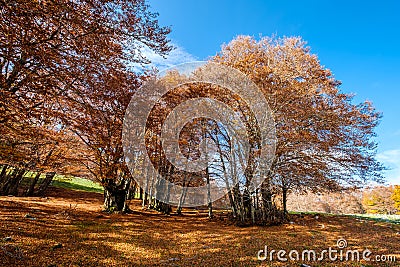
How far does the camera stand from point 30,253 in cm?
490

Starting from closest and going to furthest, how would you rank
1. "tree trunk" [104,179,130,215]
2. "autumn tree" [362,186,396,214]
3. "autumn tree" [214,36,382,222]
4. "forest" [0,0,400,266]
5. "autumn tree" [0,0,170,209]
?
"autumn tree" [0,0,170,209], "forest" [0,0,400,266], "autumn tree" [214,36,382,222], "tree trunk" [104,179,130,215], "autumn tree" [362,186,396,214]

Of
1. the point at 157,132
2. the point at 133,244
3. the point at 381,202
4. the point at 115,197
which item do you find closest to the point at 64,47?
the point at 133,244

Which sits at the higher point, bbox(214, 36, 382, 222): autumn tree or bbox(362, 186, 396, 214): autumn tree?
bbox(214, 36, 382, 222): autumn tree

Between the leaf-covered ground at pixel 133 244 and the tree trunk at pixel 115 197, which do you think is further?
the tree trunk at pixel 115 197

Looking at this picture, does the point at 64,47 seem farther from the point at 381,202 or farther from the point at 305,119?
the point at 381,202

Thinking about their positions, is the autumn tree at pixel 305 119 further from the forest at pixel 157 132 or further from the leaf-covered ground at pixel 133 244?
the leaf-covered ground at pixel 133 244

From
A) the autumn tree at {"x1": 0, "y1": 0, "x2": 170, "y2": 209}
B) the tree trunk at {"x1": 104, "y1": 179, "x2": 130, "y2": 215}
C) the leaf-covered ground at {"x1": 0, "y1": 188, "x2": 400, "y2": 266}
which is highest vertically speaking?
the autumn tree at {"x1": 0, "y1": 0, "x2": 170, "y2": 209}

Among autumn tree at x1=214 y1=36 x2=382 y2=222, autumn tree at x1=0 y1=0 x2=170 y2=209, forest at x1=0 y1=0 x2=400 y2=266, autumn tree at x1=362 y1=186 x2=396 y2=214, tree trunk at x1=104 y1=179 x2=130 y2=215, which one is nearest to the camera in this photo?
autumn tree at x1=0 y1=0 x2=170 y2=209

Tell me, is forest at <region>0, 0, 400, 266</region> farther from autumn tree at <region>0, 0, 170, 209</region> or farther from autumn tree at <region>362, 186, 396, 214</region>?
autumn tree at <region>362, 186, 396, 214</region>

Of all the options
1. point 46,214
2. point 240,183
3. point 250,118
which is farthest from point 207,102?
point 46,214

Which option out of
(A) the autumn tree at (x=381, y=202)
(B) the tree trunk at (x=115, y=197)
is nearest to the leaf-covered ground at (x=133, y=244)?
(B) the tree trunk at (x=115, y=197)

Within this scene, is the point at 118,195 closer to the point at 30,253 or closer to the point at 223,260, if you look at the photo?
the point at 30,253

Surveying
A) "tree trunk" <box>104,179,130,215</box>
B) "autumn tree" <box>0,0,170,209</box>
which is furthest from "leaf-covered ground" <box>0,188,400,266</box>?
"tree trunk" <box>104,179,130,215</box>

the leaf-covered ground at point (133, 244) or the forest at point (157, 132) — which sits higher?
the forest at point (157, 132)
